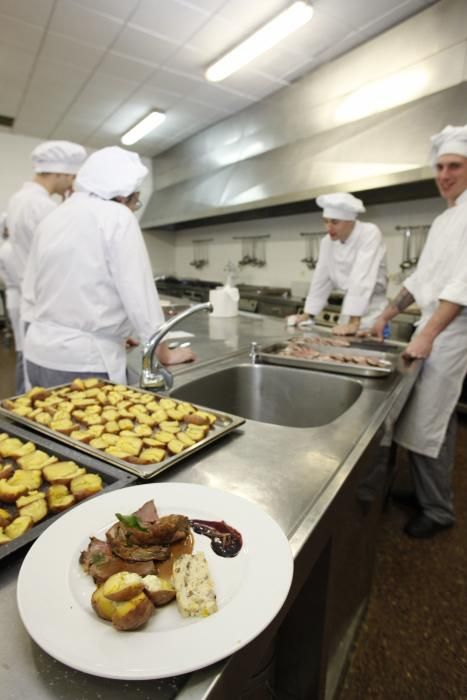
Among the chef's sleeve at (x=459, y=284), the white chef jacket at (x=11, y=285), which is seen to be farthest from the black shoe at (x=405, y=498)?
the white chef jacket at (x=11, y=285)

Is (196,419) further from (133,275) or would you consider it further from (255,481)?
(133,275)

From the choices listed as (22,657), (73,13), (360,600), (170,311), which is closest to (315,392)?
(360,600)

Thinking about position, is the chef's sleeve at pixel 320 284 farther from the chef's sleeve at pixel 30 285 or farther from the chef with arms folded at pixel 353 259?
the chef's sleeve at pixel 30 285

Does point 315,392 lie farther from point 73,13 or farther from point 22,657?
point 73,13

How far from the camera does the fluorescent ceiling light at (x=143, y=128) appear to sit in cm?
478

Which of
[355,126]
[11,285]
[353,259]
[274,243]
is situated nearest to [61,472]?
[353,259]

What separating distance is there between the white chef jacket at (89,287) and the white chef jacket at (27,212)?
1022 millimetres

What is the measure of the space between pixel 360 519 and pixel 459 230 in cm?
134

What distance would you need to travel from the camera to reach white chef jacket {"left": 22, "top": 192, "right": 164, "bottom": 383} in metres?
1.34

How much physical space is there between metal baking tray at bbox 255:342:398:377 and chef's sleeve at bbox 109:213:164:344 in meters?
0.51

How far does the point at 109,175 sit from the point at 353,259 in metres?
1.88

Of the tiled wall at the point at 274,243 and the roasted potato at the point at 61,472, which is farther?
the tiled wall at the point at 274,243

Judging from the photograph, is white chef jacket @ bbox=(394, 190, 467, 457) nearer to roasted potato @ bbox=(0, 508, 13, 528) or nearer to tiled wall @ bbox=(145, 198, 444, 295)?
roasted potato @ bbox=(0, 508, 13, 528)

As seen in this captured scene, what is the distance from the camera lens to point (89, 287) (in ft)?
4.52
